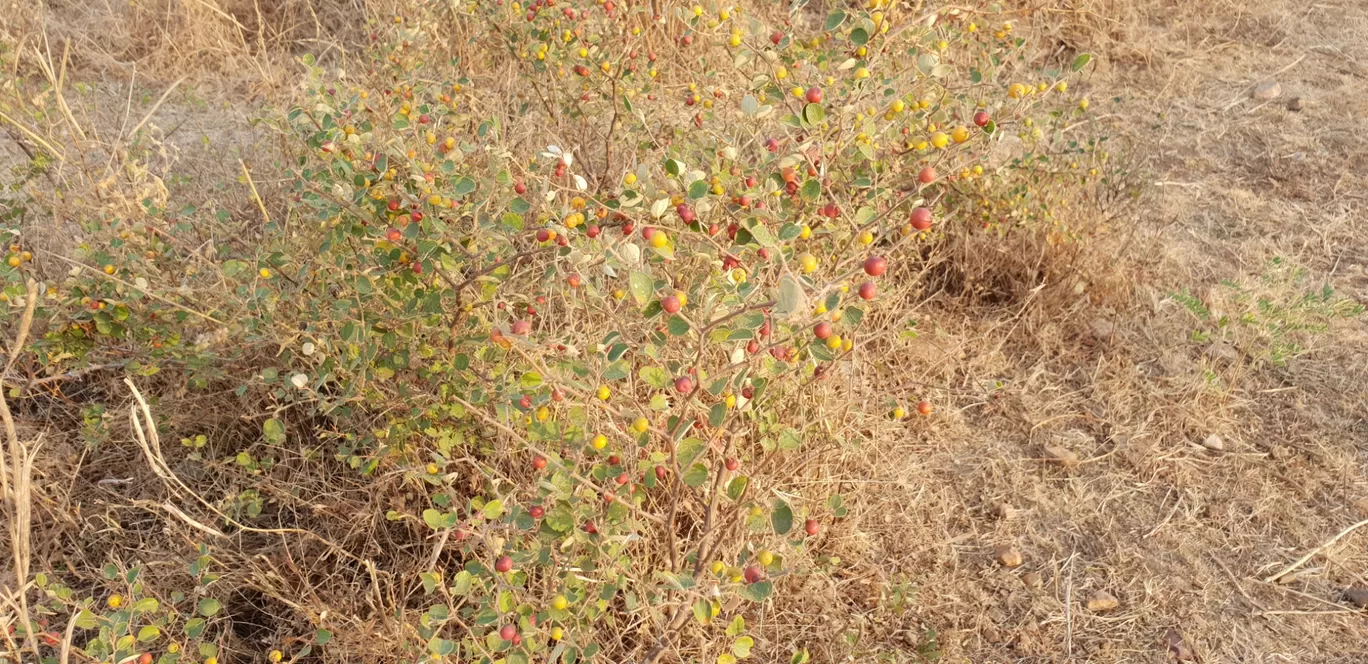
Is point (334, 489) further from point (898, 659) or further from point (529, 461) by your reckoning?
point (898, 659)

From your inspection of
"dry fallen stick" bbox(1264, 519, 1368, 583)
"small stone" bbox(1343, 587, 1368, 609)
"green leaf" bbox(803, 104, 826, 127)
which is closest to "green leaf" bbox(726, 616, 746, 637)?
"green leaf" bbox(803, 104, 826, 127)

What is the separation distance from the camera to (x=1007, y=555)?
2.14 metres

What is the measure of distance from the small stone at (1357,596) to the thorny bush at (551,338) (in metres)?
1.06

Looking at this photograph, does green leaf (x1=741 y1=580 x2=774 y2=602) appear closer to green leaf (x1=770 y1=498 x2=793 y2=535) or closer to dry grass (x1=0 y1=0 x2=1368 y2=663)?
green leaf (x1=770 y1=498 x2=793 y2=535)

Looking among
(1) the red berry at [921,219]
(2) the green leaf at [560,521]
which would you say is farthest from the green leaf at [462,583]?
(1) the red berry at [921,219]

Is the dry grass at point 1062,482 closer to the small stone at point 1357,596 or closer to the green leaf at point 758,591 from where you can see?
the small stone at point 1357,596

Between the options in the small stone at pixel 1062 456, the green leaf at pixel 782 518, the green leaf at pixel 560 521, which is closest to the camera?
the green leaf at pixel 782 518

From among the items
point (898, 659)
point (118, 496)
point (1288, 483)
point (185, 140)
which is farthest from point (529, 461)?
point (185, 140)

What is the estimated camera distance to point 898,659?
1.90 m

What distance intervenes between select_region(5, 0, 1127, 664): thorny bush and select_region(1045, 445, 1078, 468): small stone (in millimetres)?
463

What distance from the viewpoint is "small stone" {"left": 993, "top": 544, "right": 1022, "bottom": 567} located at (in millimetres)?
2139

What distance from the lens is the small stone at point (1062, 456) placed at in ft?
7.84

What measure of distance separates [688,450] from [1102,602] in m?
1.29

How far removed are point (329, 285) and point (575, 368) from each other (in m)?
0.90
